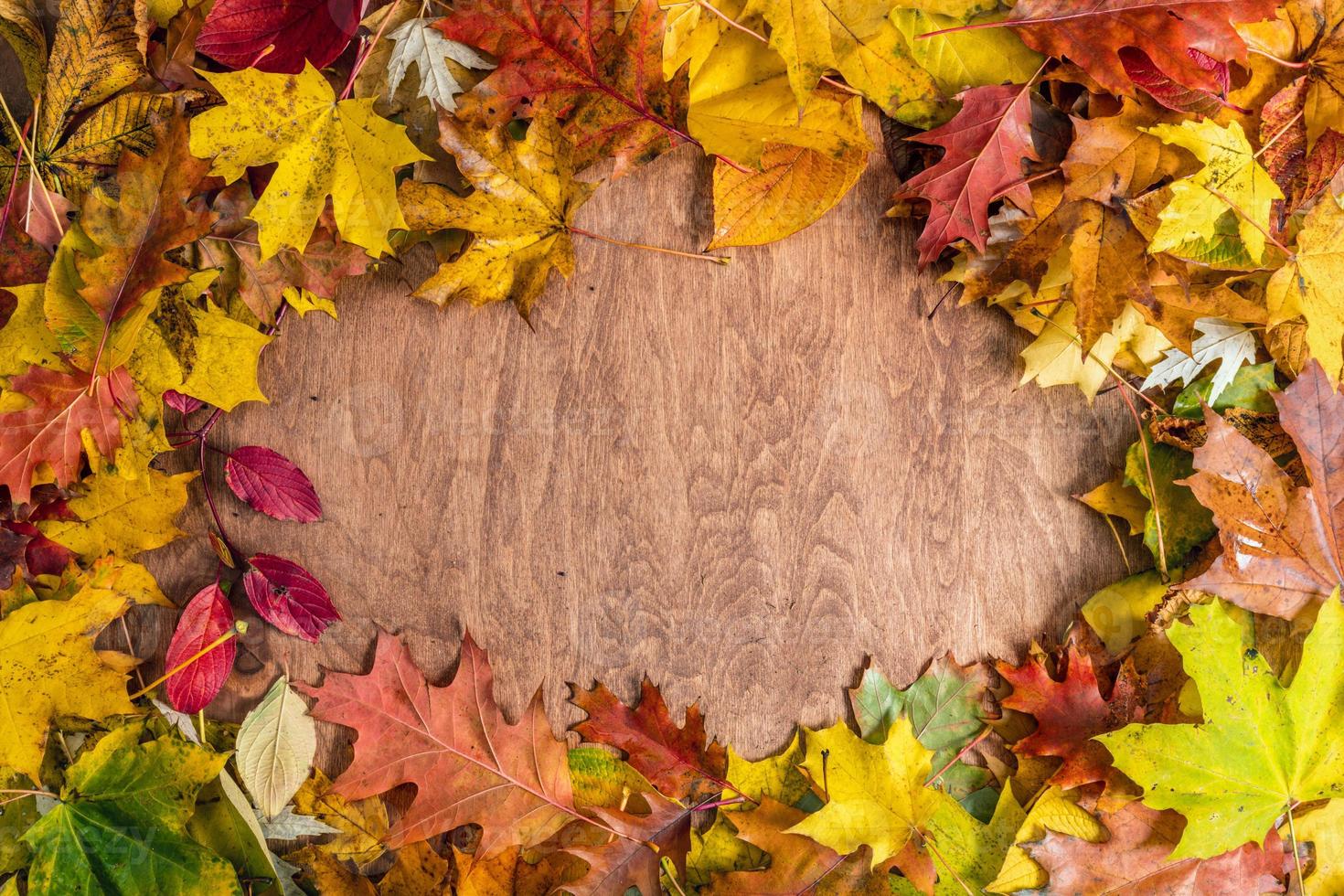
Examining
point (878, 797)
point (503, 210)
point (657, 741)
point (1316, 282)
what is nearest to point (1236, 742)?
point (878, 797)

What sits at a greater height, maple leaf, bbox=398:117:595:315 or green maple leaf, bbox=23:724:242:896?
maple leaf, bbox=398:117:595:315

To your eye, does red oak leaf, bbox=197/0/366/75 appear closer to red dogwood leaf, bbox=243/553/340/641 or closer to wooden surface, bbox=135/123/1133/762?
wooden surface, bbox=135/123/1133/762

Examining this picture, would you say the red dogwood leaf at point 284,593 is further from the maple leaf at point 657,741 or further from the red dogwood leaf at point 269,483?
the maple leaf at point 657,741

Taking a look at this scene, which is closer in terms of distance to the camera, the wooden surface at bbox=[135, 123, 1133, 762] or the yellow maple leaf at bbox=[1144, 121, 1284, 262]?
the yellow maple leaf at bbox=[1144, 121, 1284, 262]

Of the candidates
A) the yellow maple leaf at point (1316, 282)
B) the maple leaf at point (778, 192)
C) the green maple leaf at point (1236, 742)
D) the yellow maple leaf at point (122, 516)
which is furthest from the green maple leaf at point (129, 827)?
the yellow maple leaf at point (1316, 282)

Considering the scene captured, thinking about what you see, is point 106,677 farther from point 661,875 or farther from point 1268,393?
point 1268,393

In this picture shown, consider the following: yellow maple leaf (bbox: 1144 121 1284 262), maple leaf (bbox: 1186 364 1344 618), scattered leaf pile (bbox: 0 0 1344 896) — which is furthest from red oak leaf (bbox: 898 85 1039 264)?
maple leaf (bbox: 1186 364 1344 618)
